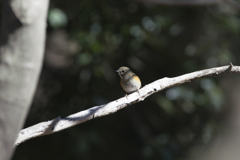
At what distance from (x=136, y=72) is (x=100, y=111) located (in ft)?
9.88

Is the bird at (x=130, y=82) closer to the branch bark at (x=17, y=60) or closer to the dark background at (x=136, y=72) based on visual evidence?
the dark background at (x=136, y=72)

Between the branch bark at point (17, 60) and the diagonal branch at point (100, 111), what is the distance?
108cm

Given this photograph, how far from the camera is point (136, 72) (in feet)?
18.0

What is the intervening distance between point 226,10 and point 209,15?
369 mm

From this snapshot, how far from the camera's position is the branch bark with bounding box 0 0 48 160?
4.08ft

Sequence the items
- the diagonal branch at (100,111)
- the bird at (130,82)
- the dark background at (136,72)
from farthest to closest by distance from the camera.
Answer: the dark background at (136,72), the bird at (130,82), the diagonal branch at (100,111)

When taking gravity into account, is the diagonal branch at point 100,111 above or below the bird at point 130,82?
below

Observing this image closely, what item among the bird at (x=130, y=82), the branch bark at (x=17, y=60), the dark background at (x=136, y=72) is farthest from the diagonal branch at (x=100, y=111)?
the dark background at (x=136, y=72)

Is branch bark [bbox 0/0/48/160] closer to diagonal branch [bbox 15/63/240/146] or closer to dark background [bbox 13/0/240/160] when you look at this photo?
diagonal branch [bbox 15/63/240/146]

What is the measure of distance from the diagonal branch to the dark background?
1960mm

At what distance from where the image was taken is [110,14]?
489 cm

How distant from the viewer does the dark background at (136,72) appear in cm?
478

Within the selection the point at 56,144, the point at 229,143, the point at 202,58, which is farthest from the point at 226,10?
the point at 56,144

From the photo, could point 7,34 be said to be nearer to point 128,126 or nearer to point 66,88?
point 66,88
